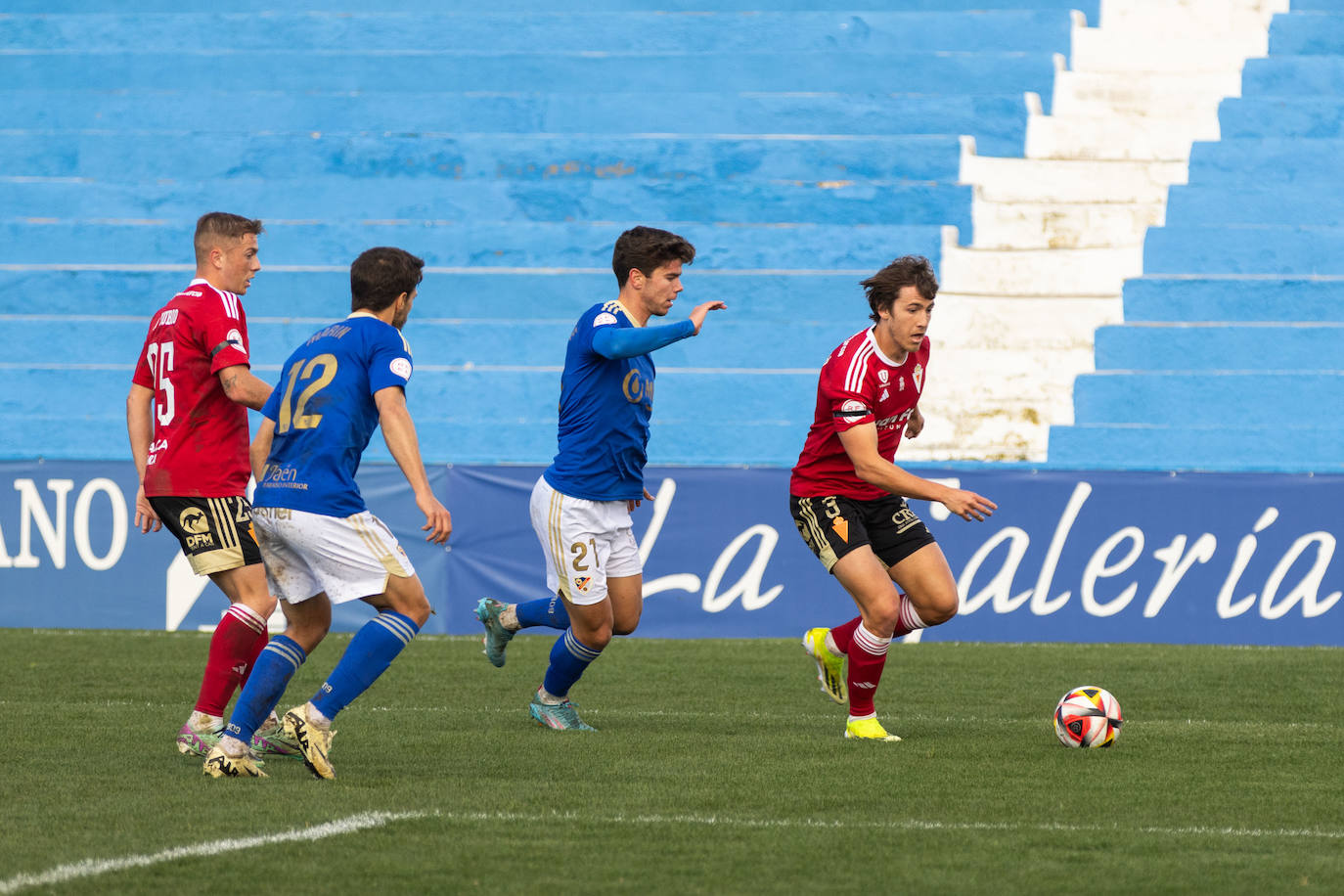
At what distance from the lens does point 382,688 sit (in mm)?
8180

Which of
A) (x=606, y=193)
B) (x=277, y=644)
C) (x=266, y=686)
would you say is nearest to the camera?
(x=266, y=686)

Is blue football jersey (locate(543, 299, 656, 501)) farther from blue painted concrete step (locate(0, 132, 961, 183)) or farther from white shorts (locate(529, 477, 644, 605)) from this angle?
blue painted concrete step (locate(0, 132, 961, 183))

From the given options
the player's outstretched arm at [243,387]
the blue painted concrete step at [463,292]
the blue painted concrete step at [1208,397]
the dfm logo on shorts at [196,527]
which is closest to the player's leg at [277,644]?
the dfm logo on shorts at [196,527]

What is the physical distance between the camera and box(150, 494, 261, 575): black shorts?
5.77 meters

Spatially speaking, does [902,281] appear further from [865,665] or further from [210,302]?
[210,302]

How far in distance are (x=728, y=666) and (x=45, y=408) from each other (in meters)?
8.04

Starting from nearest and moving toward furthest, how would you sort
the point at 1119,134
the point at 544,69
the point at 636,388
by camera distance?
the point at 636,388 < the point at 1119,134 < the point at 544,69

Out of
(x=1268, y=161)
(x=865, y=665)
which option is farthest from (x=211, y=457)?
(x=1268, y=161)

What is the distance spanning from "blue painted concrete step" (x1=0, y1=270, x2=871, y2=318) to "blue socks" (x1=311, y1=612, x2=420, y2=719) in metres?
9.80

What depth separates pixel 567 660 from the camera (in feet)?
22.1

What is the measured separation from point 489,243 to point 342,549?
431 inches

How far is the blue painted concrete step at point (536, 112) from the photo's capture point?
16.9 m

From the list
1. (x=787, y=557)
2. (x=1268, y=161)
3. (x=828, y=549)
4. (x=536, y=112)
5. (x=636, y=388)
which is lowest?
(x=787, y=557)

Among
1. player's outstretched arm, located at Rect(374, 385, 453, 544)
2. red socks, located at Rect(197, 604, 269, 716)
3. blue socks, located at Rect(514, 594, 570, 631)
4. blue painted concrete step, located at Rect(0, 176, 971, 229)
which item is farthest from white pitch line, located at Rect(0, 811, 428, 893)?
blue painted concrete step, located at Rect(0, 176, 971, 229)
